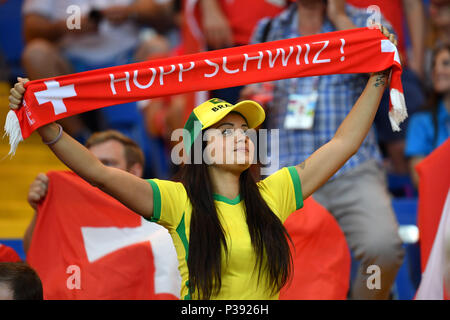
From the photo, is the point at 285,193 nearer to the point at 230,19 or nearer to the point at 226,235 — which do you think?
the point at 226,235

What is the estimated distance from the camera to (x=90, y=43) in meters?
5.78

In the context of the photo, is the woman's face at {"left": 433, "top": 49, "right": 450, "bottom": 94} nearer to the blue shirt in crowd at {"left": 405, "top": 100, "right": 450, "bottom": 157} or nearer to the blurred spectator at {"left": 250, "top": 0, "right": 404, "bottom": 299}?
the blue shirt in crowd at {"left": 405, "top": 100, "right": 450, "bottom": 157}

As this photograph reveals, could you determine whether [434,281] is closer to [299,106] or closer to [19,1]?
[299,106]

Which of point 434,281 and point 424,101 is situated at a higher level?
point 424,101

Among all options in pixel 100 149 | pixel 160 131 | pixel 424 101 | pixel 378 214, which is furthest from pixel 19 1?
pixel 378 214

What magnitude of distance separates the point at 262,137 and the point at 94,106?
1435mm

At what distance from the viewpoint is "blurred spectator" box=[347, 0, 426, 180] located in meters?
4.64

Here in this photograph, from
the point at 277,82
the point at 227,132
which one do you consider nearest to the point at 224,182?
the point at 227,132

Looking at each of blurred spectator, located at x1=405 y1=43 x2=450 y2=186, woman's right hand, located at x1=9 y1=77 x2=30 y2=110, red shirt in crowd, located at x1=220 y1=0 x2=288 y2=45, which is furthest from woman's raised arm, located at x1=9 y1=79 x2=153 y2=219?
blurred spectator, located at x1=405 y1=43 x2=450 y2=186

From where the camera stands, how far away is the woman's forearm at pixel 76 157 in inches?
96.2

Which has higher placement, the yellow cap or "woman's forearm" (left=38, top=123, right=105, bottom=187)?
the yellow cap

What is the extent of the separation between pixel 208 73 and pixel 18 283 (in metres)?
1.04

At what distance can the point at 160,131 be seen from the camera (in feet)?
19.2

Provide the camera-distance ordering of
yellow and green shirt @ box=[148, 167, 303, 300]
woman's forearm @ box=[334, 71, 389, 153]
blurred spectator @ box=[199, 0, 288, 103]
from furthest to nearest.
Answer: blurred spectator @ box=[199, 0, 288, 103] < woman's forearm @ box=[334, 71, 389, 153] < yellow and green shirt @ box=[148, 167, 303, 300]
